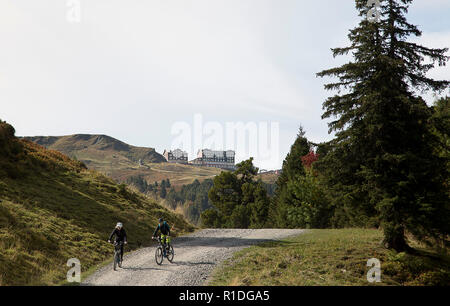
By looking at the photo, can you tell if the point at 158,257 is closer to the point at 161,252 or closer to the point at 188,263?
the point at 161,252

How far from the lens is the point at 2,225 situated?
1633 centimetres

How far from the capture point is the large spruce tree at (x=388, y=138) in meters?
15.5

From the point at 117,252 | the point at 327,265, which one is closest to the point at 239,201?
the point at 327,265

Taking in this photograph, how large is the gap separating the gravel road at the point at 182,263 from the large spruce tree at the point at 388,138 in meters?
7.01

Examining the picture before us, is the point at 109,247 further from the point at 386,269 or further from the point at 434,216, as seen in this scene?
the point at 434,216

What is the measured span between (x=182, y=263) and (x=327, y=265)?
659cm

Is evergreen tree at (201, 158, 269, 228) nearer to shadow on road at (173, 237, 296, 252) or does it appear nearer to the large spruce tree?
shadow on road at (173, 237, 296, 252)

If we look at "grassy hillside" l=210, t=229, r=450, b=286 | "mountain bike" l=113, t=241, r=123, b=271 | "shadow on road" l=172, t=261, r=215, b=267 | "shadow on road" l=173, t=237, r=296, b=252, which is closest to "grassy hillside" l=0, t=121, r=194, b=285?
"mountain bike" l=113, t=241, r=123, b=271

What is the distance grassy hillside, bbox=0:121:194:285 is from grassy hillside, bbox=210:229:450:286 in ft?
24.7

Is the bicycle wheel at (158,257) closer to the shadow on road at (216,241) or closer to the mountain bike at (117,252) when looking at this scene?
the mountain bike at (117,252)

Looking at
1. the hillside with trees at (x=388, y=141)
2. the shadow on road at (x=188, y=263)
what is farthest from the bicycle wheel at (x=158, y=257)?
the hillside with trees at (x=388, y=141)

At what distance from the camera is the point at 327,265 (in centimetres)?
1498
